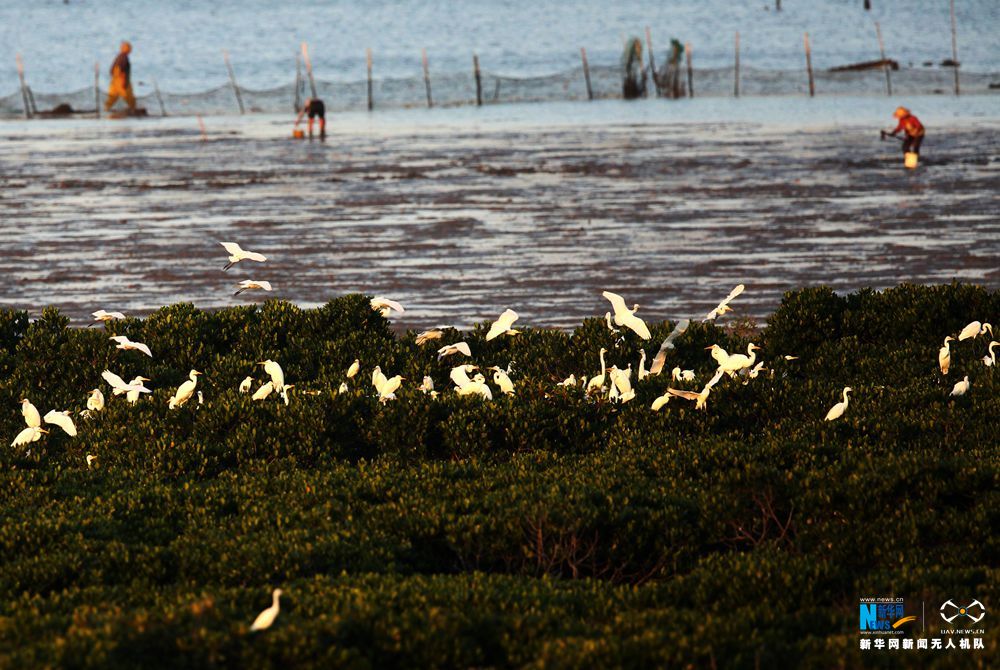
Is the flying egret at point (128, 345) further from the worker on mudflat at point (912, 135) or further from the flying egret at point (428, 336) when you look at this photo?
the worker on mudflat at point (912, 135)

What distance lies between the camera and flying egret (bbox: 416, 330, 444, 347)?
1341 cm

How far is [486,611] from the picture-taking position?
741 centimetres

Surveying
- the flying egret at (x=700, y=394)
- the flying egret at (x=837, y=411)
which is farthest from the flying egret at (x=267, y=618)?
the flying egret at (x=837, y=411)

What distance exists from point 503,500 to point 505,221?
750 inches

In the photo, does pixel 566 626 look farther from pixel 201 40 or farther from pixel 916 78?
pixel 201 40

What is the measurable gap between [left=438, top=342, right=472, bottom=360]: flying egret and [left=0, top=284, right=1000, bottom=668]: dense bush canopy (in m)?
0.13

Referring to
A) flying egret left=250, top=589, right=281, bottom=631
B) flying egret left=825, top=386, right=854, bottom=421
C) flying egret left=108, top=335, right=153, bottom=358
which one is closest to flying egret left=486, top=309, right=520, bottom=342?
flying egret left=108, top=335, right=153, bottom=358

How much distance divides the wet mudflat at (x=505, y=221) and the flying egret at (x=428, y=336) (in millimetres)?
3791

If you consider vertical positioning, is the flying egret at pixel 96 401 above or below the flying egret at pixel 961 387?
above

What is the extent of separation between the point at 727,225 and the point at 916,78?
59785 millimetres

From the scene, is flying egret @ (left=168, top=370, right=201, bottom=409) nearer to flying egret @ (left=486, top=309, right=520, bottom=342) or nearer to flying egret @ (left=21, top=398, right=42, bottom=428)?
flying egret @ (left=21, top=398, right=42, bottom=428)

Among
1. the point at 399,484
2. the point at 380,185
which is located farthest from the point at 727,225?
the point at 399,484

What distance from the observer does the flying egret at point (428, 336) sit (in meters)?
13.4

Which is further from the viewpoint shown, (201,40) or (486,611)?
(201,40)
